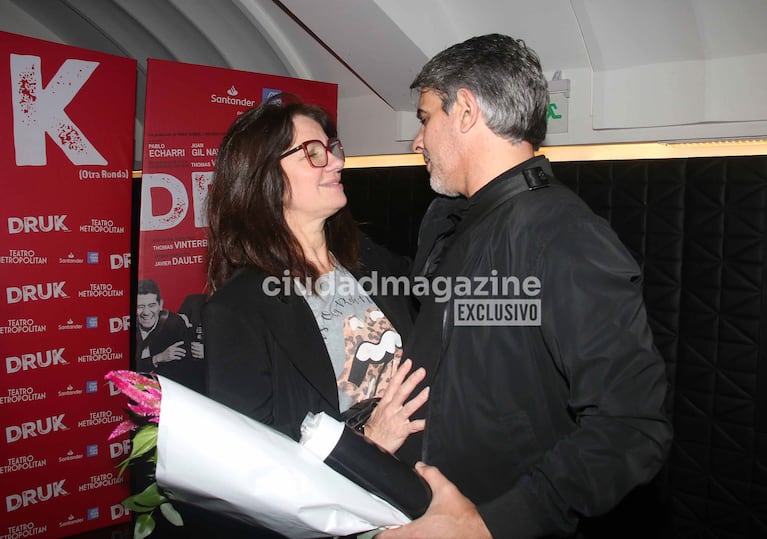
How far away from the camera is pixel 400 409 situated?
143 cm

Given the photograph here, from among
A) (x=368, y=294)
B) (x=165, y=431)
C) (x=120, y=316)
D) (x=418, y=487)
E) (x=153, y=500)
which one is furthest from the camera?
(x=120, y=316)

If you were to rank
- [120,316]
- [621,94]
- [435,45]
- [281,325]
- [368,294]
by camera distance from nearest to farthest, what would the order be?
[281,325], [368,294], [621,94], [435,45], [120,316]

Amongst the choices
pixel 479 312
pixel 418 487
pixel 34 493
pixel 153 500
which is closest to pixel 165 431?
pixel 153 500

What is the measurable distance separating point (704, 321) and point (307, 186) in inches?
78.5

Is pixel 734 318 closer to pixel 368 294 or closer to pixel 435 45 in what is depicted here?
pixel 368 294

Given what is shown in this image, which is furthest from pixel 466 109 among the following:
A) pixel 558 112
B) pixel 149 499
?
pixel 558 112

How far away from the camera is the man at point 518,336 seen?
108 centimetres

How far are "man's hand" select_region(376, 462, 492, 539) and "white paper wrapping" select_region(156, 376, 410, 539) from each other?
89 millimetres

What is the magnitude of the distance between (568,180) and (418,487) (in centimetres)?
236

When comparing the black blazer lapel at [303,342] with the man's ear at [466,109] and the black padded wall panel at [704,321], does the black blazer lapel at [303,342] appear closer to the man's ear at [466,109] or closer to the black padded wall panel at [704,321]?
the man's ear at [466,109]

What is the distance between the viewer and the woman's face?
1836mm

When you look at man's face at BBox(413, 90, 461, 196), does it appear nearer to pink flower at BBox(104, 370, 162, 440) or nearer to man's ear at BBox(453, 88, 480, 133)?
man's ear at BBox(453, 88, 480, 133)

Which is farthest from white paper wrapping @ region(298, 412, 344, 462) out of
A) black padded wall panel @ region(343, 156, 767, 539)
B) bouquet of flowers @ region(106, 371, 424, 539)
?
black padded wall panel @ region(343, 156, 767, 539)

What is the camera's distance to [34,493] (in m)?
3.28
